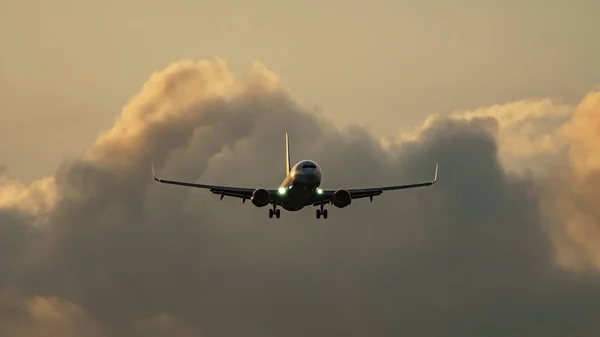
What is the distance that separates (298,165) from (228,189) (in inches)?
540

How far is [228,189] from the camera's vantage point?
148 metres

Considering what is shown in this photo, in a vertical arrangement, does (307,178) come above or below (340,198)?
below

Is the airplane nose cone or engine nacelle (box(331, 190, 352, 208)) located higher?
engine nacelle (box(331, 190, 352, 208))

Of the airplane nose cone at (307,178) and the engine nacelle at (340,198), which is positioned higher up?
the engine nacelle at (340,198)

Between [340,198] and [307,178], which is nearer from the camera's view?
[307,178]

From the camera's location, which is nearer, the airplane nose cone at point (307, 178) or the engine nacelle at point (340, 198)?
the airplane nose cone at point (307, 178)

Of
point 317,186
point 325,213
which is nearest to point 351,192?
point 325,213

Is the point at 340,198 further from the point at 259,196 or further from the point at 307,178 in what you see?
the point at 259,196

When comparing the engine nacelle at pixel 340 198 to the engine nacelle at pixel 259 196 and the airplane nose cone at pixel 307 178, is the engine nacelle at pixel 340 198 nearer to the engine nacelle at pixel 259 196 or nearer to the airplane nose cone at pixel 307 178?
the airplane nose cone at pixel 307 178

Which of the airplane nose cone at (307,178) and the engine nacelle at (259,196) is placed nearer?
the airplane nose cone at (307,178)

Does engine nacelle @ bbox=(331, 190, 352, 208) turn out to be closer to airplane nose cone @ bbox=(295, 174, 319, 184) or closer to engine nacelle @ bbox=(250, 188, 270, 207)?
airplane nose cone @ bbox=(295, 174, 319, 184)

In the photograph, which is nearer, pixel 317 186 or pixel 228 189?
pixel 317 186

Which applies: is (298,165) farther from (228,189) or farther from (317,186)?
(228,189)

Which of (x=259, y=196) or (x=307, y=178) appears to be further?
(x=259, y=196)
